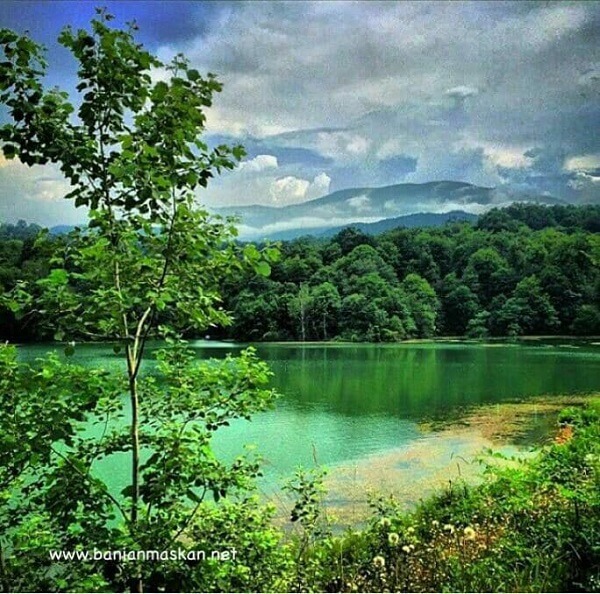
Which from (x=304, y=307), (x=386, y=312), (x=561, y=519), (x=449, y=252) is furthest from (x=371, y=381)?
(x=449, y=252)

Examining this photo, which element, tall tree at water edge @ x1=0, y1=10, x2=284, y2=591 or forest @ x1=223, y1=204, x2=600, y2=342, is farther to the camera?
forest @ x1=223, y1=204, x2=600, y2=342

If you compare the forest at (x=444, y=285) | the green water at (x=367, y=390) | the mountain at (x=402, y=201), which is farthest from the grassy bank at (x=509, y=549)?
the mountain at (x=402, y=201)

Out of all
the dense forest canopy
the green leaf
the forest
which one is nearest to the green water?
the green leaf

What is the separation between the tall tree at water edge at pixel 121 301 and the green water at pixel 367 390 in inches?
19.7

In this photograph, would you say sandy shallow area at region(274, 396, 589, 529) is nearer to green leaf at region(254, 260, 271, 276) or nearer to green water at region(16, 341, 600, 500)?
green water at region(16, 341, 600, 500)

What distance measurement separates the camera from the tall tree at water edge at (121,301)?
6.82ft

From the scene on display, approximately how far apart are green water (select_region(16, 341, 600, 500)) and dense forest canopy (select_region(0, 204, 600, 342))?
2993mm

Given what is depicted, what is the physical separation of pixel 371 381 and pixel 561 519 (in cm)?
1586

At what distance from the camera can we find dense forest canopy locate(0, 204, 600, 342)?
103 feet

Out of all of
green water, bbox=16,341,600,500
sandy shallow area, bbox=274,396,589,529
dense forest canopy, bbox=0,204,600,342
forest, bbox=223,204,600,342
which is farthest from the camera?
forest, bbox=223,204,600,342

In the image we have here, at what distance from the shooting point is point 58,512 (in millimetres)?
2148

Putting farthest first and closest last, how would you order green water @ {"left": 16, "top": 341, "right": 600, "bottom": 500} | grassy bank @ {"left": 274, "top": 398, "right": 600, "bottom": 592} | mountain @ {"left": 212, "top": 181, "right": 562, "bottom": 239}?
mountain @ {"left": 212, "top": 181, "right": 562, "bottom": 239} → green water @ {"left": 16, "top": 341, "right": 600, "bottom": 500} → grassy bank @ {"left": 274, "top": 398, "right": 600, "bottom": 592}

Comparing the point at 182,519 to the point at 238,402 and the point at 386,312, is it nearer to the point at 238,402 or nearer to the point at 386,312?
the point at 238,402

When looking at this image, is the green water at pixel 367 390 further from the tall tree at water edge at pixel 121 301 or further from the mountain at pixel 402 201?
the mountain at pixel 402 201
